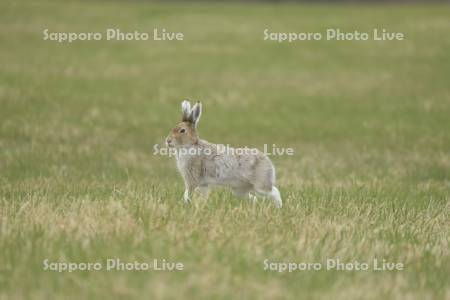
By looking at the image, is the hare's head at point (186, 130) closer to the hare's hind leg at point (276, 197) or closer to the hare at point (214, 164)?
the hare at point (214, 164)

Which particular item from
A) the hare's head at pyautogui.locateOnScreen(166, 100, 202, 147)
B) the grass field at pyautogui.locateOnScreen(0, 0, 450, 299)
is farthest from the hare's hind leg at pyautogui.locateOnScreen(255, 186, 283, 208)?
the hare's head at pyautogui.locateOnScreen(166, 100, 202, 147)

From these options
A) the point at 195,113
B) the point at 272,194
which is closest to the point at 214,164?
the point at 195,113

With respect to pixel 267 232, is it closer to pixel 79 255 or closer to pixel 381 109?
pixel 79 255

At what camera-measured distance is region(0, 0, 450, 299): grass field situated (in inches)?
282

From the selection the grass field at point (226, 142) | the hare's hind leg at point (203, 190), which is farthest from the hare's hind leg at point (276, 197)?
the hare's hind leg at point (203, 190)

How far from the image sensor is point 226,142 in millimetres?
Answer: 19344

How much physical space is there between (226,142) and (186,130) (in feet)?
29.4

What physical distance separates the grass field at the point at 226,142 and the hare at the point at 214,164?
0.32 metres

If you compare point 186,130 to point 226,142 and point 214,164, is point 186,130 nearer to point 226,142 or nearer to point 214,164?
point 214,164

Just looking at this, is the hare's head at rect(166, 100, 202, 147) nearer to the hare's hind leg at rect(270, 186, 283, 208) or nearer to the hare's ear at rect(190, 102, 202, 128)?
the hare's ear at rect(190, 102, 202, 128)

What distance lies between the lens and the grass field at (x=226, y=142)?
7.16 meters

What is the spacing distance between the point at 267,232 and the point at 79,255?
6.75ft

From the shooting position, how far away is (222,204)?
9.71 metres

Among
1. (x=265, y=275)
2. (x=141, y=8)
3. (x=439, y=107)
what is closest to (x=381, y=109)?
(x=439, y=107)
